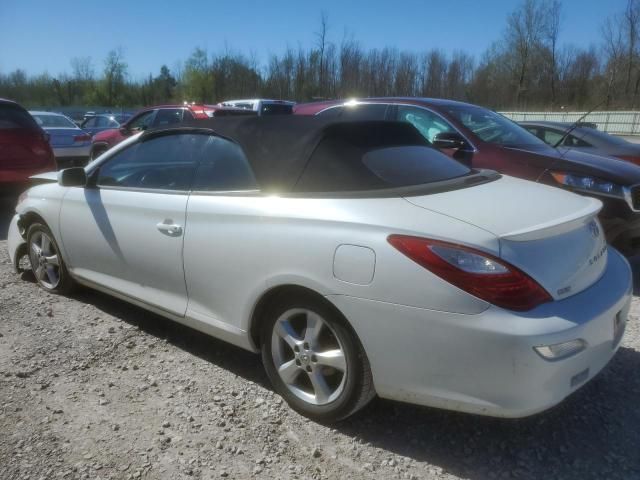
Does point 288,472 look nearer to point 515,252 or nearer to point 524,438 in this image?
point 524,438

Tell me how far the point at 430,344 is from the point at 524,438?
84 centimetres

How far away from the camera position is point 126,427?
2.67 meters

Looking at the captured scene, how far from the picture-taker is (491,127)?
538cm

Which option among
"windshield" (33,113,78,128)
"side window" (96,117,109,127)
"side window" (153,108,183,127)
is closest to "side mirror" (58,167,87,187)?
"side window" (153,108,183,127)

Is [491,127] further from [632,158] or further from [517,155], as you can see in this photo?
[632,158]

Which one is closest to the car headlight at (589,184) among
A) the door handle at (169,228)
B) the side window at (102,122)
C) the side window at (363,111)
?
the side window at (363,111)

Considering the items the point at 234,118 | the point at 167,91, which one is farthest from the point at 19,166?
the point at 167,91

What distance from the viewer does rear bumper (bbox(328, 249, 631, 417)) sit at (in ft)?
6.71

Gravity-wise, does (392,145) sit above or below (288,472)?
above

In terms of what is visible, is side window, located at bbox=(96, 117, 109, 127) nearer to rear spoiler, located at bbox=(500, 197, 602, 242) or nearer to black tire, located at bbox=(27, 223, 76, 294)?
black tire, located at bbox=(27, 223, 76, 294)

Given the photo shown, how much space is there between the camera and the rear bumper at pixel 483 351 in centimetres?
204

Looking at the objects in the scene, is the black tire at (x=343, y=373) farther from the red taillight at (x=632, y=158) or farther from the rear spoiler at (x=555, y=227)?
the red taillight at (x=632, y=158)

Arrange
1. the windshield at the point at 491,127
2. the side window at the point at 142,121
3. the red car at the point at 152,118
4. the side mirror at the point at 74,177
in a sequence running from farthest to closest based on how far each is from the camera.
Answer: the side window at the point at 142,121
the red car at the point at 152,118
the windshield at the point at 491,127
the side mirror at the point at 74,177

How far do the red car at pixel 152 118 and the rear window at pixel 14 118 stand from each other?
2.72 meters
